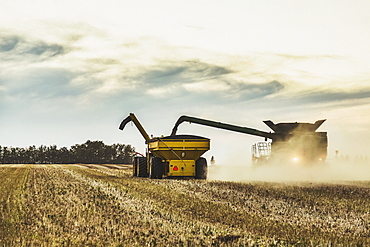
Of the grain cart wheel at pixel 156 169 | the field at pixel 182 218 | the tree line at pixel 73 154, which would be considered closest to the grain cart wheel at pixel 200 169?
the grain cart wheel at pixel 156 169

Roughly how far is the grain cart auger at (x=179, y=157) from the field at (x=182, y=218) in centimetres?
751

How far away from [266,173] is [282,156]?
1438 millimetres

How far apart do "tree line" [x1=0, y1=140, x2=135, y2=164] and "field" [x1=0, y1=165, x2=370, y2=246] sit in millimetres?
60413

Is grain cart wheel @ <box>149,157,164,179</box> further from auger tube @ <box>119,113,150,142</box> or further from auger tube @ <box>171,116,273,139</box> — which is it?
auger tube @ <box>171,116,273,139</box>

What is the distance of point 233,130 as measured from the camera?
32312mm

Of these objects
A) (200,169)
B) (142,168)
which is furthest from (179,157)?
(142,168)

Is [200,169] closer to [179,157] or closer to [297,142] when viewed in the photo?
[179,157]

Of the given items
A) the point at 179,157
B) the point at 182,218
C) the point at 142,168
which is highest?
the point at 179,157

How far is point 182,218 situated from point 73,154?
73743 mm

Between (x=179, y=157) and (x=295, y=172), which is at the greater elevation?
(x=179, y=157)

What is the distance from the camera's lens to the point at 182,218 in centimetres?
1154

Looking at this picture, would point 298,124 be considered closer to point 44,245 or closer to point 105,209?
point 105,209

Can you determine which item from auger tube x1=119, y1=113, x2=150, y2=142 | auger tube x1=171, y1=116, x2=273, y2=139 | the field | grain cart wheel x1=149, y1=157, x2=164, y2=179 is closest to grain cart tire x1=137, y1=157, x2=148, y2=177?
auger tube x1=119, y1=113, x2=150, y2=142

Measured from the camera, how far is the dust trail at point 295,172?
29111mm
